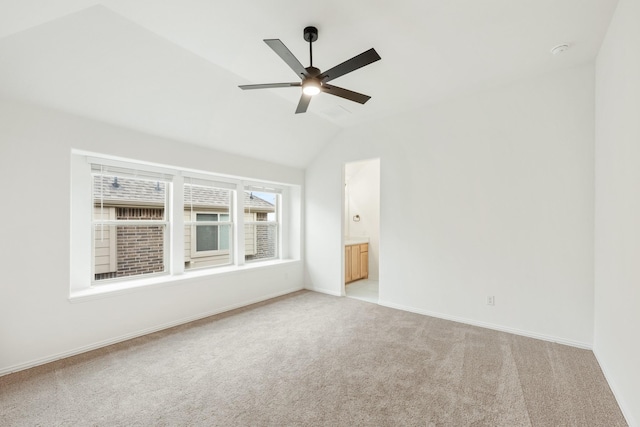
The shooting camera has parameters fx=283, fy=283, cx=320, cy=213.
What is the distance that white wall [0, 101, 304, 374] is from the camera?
2531mm

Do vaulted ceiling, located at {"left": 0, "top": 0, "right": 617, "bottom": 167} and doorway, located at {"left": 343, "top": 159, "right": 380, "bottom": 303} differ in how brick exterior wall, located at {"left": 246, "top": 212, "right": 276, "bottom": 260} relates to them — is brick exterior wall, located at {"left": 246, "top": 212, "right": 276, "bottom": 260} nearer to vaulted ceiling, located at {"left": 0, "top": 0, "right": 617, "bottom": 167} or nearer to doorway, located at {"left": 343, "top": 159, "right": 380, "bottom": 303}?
doorway, located at {"left": 343, "top": 159, "right": 380, "bottom": 303}

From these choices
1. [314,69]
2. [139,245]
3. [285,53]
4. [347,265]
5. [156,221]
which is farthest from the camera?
[347,265]

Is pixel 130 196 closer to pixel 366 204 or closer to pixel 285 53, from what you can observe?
pixel 285 53

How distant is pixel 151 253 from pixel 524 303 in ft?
15.6

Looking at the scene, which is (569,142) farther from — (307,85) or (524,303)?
(307,85)

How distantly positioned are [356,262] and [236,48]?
4.62 metres

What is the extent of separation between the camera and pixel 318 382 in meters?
2.38

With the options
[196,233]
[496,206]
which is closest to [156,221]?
[196,233]

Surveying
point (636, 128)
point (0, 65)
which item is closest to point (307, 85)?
point (636, 128)

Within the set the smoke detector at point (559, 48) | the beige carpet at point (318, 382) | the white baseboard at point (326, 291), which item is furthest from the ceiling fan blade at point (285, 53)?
the white baseboard at point (326, 291)

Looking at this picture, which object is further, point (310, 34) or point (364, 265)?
point (364, 265)

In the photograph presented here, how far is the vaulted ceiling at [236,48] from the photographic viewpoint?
7.13 ft

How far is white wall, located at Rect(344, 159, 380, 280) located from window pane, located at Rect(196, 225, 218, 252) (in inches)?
132

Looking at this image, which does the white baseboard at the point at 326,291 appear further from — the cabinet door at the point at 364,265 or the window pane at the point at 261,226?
the cabinet door at the point at 364,265
